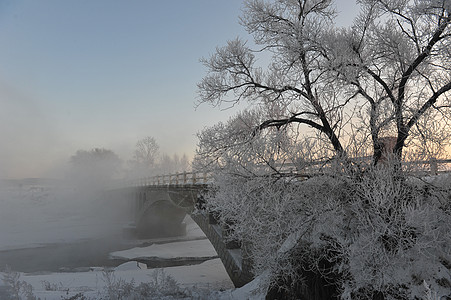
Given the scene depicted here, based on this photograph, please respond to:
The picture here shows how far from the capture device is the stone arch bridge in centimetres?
1101

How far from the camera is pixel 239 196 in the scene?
24.5 ft

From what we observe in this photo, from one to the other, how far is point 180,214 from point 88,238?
29.6 ft

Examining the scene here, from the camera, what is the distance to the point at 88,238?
30750mm

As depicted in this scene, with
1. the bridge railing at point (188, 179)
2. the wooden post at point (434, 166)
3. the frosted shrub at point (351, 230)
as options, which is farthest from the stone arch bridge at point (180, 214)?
the wooden post at point (434, 166)

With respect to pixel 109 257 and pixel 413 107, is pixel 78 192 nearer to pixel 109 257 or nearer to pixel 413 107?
pixel 109 257

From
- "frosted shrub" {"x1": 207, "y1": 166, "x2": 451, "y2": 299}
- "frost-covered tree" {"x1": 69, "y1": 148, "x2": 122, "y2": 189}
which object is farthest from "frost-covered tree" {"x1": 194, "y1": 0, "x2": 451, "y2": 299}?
"frost-covered tree" {"x1": 69, "y1": 148, "x2": 122, "y2": 189}

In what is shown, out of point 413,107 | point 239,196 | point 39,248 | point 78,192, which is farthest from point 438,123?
point 78,192

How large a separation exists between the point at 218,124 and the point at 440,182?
24.3 ft

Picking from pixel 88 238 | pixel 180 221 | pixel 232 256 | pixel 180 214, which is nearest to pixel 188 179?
pixel 232 256

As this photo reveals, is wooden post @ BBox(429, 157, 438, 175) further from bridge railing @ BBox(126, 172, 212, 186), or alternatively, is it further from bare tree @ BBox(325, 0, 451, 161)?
bridge railing @ BBox(126, 172, 212, 186)

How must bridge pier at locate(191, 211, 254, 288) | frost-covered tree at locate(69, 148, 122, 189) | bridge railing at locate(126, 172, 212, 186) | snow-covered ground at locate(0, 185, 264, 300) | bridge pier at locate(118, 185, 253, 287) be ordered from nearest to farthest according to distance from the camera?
bridge pier at locate(191, 211, 254, 288)
bridge pier at locate(118, 185, 253, 287)
snow-covered ground at locate(0, 185, 264, 300)
bridge railing at locate(126, 172, 212, 186)
frost-covered tree at locate(69, 148, 122, 189)

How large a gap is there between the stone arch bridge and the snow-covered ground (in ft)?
3.46

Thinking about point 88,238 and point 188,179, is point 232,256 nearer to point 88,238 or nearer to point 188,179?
point 188,179

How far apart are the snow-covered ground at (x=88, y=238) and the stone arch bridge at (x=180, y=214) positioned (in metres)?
1.05
